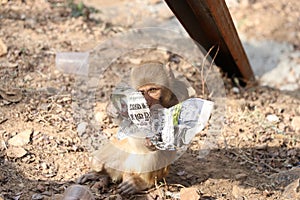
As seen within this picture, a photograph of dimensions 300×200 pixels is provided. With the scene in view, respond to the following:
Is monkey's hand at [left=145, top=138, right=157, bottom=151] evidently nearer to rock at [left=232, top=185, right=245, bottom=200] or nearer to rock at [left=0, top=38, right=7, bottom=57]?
rock at [left=232, top=185, right=245, bottom=200]

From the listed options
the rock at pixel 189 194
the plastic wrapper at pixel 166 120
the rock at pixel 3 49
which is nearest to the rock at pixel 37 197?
the plastic wrapper at pixel 166 120

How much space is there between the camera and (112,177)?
3.15m

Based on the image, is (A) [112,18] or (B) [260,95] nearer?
(B) [260,95]

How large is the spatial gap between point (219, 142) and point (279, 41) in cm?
197

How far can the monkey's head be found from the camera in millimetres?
2812

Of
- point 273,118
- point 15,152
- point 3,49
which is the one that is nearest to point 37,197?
point 15,152

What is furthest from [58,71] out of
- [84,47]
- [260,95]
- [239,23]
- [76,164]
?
[239,23]

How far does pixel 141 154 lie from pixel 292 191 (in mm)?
836

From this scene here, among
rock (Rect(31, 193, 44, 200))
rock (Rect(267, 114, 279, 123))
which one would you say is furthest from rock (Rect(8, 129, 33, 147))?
rock (Rect(267, 114, 279, 123))

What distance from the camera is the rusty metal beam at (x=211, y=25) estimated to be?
129 inches

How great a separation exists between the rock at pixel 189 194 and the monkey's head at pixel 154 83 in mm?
475

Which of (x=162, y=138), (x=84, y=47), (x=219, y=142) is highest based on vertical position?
(x=162, y=138)

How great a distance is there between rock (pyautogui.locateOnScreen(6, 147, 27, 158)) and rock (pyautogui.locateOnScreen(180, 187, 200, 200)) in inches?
35.7

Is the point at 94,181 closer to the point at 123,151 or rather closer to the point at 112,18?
the point at 123,151
